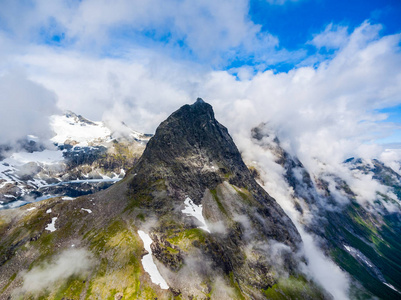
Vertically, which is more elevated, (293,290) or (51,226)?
(51,226)

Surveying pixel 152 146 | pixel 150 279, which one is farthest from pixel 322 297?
pixel 152 146

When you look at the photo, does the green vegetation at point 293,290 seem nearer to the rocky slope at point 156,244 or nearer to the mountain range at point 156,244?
the rocky slope at point 156,244

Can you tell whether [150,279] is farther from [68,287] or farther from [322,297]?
[322,297]

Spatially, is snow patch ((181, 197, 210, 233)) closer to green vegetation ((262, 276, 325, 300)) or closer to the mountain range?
the mountain range

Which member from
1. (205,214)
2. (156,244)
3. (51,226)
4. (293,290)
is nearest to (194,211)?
(205,214)

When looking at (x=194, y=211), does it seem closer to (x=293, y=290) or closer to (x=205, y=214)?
(x=205, y=214)

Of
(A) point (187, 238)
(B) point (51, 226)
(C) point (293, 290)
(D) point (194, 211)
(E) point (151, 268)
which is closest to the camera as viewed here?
(E) point (151, 268)

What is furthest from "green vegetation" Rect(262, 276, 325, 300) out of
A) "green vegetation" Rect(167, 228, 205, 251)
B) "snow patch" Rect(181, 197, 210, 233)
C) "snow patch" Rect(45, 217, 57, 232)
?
"snow patch" Rect(45, 217, 57, 232)
